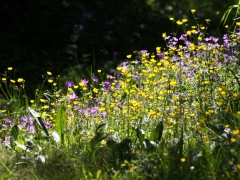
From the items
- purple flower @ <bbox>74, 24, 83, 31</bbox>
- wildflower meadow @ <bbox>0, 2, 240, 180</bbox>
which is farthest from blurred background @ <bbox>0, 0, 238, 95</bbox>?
wildflower meadow @ <bbox>0, 2, 240, 180</bbox>

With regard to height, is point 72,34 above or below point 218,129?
above

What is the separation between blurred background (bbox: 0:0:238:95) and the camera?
7.37m

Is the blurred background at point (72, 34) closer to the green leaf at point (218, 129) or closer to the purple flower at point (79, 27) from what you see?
the purple flower at point (79, 27)

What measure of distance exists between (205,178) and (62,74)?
412 centimetres

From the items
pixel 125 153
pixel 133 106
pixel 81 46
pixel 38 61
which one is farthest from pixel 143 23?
pixel 125 153

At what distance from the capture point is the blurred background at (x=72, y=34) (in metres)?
7.37

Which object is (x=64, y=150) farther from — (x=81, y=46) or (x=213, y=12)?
(x=213, y=12)

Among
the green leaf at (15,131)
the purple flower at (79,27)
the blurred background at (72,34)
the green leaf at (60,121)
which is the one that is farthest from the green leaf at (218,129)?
the purple flower at (79,27)

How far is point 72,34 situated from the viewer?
8.20 meters

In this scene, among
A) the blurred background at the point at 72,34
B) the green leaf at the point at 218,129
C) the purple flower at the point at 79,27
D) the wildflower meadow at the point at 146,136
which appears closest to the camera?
the wildflower meadow at the point at 146,136

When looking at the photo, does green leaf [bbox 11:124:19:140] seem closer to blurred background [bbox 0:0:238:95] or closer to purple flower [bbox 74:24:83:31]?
blurred background [bbox 0:0:238:95]

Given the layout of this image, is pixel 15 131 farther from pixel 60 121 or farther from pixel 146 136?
pixel 146 136

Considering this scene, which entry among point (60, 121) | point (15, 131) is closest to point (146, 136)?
point (60, 121)

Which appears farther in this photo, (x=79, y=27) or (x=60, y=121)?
(x=79, y=27)
